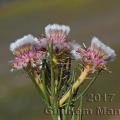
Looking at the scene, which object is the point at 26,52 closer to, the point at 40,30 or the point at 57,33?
the point at 57,33

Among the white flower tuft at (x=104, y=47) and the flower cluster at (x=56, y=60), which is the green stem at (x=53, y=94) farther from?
the white flower tuft at (x=104, y=47)

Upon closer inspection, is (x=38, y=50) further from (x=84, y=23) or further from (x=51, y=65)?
(x=84, y=23)

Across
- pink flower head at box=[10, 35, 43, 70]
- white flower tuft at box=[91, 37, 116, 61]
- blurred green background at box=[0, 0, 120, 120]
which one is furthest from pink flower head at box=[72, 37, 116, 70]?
blurred green background at box=[0, 0, 120, 120]

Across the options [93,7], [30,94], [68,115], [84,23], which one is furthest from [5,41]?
[68,115]

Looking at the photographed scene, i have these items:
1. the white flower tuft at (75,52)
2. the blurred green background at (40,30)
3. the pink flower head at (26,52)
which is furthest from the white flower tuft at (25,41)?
the blurred green background at (40,30)

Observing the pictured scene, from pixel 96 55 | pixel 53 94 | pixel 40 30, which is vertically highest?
pixel 40 30

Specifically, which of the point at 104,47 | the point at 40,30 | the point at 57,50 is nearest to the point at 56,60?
the point at 57,50

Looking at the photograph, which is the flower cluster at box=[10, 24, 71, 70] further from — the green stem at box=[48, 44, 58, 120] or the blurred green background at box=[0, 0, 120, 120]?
the blurred green background at box=[0, 0, 120, 120]
